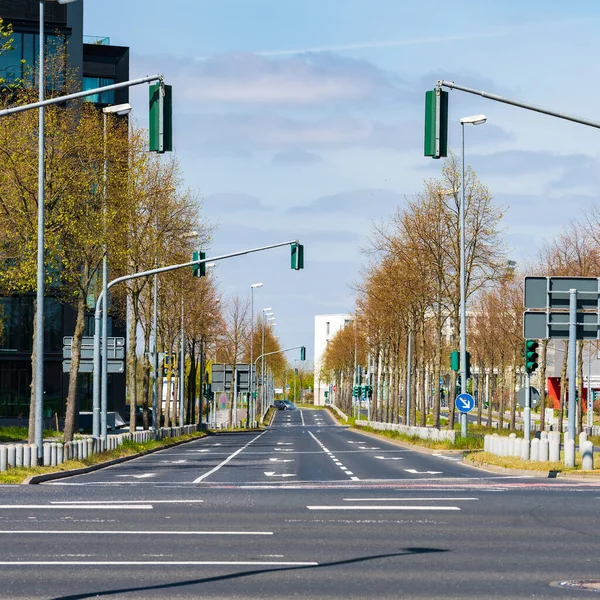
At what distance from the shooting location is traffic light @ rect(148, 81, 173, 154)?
19.3m

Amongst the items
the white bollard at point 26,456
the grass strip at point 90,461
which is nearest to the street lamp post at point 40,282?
the white bollard at point 26,456

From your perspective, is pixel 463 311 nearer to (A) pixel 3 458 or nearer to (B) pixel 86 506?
(A) pixel 3 458

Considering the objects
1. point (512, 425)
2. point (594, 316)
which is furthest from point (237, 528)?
point (512, 425)

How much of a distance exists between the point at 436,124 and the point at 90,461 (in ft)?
66.5

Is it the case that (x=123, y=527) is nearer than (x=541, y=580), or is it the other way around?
(x=541, y=580)

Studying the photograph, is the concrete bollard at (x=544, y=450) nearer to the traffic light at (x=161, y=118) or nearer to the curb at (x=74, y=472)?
the curb at (x=74, y=472)

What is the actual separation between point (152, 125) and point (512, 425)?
5453 cm

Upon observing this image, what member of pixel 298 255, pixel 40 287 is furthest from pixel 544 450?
pixel 40 287

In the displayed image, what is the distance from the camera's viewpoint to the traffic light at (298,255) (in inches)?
1515

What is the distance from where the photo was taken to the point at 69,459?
35.0 meters

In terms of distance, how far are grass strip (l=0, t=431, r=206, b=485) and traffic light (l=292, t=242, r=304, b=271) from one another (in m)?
8.56

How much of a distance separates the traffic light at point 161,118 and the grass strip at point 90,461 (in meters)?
11.2

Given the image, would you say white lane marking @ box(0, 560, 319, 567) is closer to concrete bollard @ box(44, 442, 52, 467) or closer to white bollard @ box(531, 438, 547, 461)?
concrete bollard @ box(44, 442, 52, 467)

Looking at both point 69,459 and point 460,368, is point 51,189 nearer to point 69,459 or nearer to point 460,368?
point 69,459
